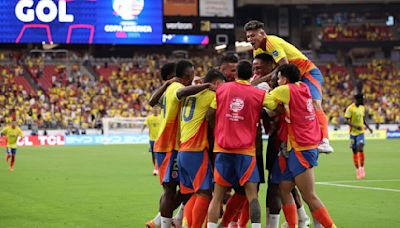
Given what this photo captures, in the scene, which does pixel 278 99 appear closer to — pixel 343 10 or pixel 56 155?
pixel 56 155

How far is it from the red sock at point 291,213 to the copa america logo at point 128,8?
124ft

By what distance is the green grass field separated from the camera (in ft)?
46.5

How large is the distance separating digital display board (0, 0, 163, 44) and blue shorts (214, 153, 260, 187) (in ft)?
118

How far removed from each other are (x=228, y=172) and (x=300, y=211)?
7.03 feet

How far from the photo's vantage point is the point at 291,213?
11.0 m

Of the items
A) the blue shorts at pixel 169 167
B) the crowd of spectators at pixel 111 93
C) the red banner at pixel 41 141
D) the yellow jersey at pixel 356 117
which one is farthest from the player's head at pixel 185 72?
the crowd of spectators at pixel 111 93

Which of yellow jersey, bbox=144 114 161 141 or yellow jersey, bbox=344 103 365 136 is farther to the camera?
yellow jersey, bbox=144 114 161 141

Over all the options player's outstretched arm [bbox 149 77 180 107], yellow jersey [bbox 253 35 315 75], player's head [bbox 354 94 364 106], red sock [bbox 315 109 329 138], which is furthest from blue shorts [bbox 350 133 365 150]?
player's outstretched arm [bbox 149 77 180 107]

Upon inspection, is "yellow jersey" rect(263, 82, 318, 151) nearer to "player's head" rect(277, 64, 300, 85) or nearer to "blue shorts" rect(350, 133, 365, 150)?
"player's head" rect(277, 64, 300, 85)

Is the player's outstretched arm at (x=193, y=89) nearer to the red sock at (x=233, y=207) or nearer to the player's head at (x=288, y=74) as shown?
the player's head at (x=288, y=74)

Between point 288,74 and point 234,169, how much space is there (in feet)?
4.88

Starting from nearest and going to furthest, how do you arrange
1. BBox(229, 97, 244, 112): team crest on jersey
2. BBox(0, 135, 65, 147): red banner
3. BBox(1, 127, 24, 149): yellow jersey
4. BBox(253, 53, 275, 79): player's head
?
1. BBox(229, 97, 244, 112): team crest on jersey
2. BBox(253, 53, 275, 79): player's head
3. BBox(1, 127, 24, 149): yellow jersey
4. BBox(0, 135, 65, 147): red banner

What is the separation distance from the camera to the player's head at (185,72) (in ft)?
36.9

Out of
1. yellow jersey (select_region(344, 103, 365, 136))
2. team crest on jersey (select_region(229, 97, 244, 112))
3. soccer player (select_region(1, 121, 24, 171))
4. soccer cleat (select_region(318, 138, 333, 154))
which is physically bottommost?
soccer player (select_region(1, 121, 24, 171))
